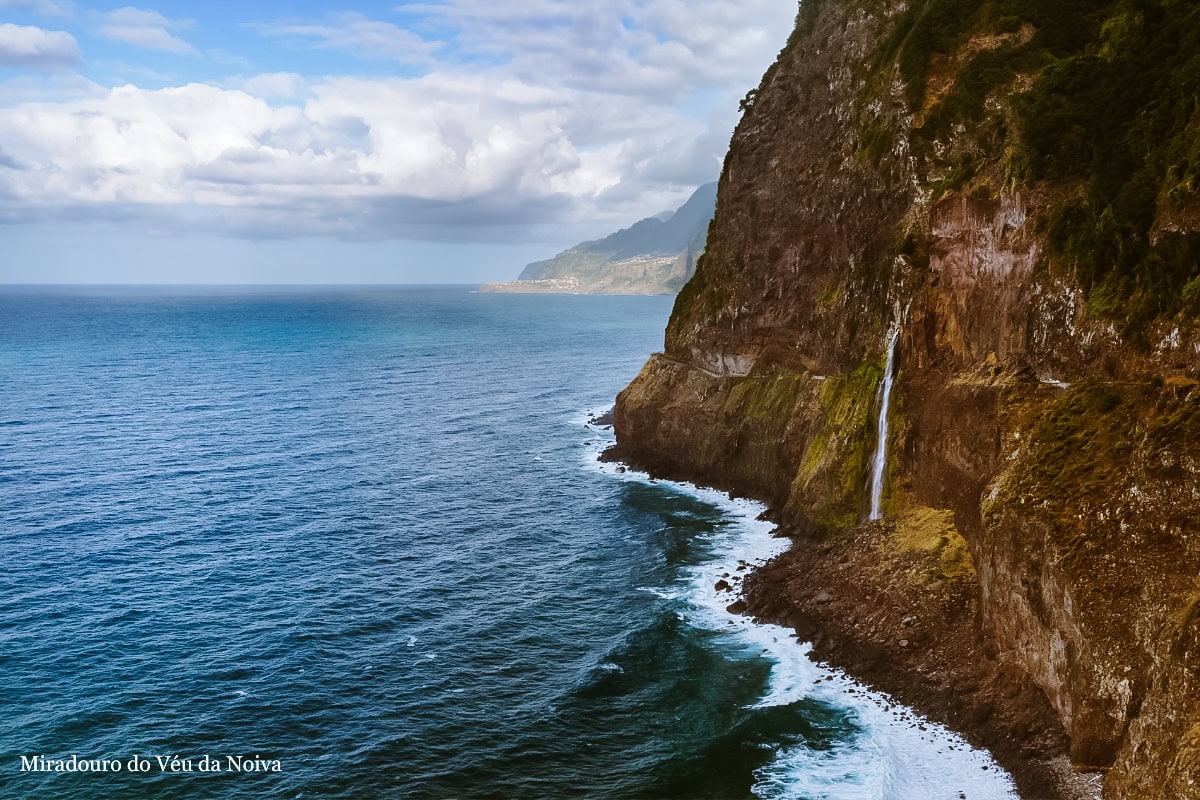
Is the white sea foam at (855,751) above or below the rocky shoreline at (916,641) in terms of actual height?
below

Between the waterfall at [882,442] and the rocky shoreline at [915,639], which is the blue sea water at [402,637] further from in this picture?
the waterfall at [882,442]

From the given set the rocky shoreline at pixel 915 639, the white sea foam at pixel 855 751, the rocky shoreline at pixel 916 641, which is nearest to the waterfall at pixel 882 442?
the rocky shoreline at pixel 915 639

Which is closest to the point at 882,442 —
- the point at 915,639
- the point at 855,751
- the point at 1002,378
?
the point at 1002,378

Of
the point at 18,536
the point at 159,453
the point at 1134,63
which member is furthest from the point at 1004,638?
the point at 159,453

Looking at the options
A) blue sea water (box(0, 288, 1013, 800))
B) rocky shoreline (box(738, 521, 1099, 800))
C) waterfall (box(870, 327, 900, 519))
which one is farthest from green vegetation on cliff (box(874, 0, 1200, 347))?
blue sea water (box(0, 288, 1013, 800))

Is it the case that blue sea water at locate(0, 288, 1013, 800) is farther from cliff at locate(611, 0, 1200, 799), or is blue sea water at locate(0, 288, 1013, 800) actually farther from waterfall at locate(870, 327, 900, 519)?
waterfall at locate(870, 327, 900, 519)

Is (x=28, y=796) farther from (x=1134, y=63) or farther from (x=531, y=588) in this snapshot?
(x=1134, y=63)
